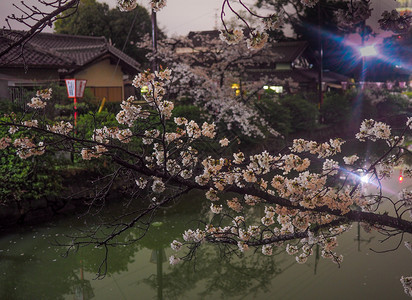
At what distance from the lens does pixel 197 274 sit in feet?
17.6

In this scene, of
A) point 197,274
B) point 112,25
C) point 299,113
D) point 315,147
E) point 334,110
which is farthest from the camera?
point 112,25

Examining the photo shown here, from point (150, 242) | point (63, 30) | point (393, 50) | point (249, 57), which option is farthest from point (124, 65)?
point (393, 50)

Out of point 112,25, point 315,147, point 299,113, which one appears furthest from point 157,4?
point 112,25

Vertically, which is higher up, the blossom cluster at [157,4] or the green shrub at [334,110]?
the blossom cluster at [157,4]

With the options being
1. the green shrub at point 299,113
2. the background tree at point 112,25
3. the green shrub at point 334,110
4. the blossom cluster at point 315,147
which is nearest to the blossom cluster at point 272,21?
the blossom cluster at point 315,147

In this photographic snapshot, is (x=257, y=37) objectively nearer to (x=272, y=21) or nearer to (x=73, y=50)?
(x=272, y=21)

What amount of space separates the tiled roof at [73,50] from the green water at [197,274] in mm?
8133

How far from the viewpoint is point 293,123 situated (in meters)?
16.7

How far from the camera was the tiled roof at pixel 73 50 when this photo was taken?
13312 millimetres

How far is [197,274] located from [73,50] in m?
16.2

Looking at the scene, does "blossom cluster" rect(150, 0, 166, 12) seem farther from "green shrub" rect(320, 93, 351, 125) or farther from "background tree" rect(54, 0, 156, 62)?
"background tree" rect(54, 0, 156, 62)

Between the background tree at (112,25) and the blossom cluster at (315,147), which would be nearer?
the blossom cluster at (315,147)

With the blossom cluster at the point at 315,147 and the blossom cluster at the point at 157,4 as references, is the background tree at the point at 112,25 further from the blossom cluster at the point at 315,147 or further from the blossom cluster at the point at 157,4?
the blossom cluster at the point at 157,4

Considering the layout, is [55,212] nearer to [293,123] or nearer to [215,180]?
[215,180]
